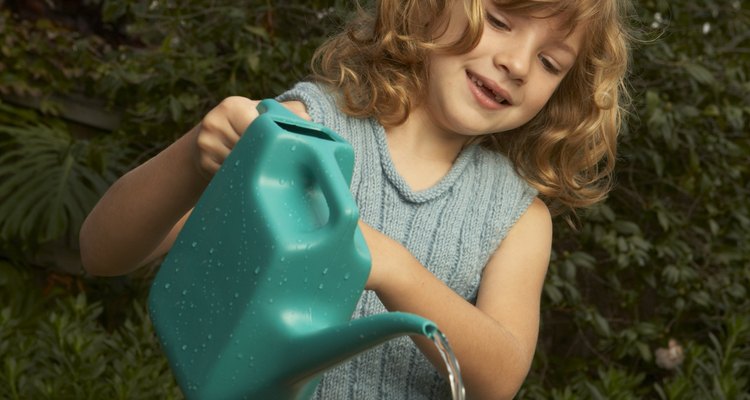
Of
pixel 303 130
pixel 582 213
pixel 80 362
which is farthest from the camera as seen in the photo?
pixel 582 213

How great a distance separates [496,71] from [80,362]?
1.20 m

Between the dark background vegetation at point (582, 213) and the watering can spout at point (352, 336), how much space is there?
1.52 m

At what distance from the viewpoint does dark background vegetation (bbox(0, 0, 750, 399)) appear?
2.58m

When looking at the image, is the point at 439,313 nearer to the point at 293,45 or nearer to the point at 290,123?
the point at 290,123

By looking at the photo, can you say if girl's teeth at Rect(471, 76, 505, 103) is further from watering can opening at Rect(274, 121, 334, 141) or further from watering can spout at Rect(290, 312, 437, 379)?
watering can spout at Rect(290, 312, 437, 379)

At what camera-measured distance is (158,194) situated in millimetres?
1062

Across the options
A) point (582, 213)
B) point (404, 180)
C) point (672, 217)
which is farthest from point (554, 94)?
point (672, 217)

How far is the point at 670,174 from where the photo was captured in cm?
280

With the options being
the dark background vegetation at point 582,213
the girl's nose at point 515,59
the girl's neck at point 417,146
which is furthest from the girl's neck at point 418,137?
the dark background vegetation at point 582,213

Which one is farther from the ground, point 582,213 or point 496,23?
point 496,23

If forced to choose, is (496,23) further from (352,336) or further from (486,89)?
(352,336)

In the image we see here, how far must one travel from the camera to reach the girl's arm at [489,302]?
1.01 metres

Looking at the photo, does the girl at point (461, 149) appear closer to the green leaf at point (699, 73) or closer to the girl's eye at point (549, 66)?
the girl's eye at point (549, 66)

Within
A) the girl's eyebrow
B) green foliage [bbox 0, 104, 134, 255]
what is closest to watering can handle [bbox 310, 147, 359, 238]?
the girl's eyebrow
